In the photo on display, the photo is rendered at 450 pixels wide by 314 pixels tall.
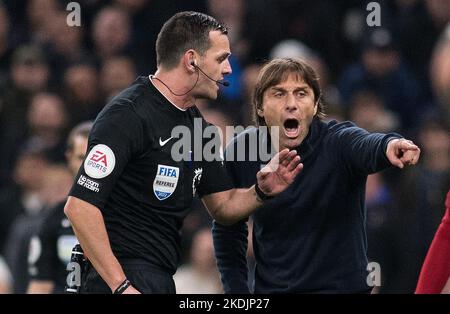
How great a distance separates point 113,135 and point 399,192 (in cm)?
346

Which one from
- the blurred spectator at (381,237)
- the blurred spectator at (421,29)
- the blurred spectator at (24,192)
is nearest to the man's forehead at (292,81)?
the blurred spectator at (381,237)

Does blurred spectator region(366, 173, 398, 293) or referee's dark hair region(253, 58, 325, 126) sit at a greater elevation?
referee's dark hair region(253, 58, 325, 126)

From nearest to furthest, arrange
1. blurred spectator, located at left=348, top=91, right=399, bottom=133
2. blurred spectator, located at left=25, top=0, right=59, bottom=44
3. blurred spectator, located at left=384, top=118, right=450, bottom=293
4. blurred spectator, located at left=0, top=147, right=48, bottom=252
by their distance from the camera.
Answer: blurred spectator, located at left=384, top=118, right=450, bottom=293 < blurred spectator, located at left=348, top=91, right=399, bottom=133 < blurred spectator, located at left=0, top=147, right=48, bottom=252 < blurred spectator, located at left=25, top=0, right=59, bottom=44

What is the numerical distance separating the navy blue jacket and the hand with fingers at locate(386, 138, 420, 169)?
1.14 feet

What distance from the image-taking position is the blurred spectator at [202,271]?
285 inches

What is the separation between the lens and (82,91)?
9.19 m

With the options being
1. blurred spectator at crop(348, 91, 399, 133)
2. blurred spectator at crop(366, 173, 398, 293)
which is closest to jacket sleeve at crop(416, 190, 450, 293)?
blurred spectator at crop(366, 173, 398, 293)

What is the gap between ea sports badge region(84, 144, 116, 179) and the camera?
4555 millimetres

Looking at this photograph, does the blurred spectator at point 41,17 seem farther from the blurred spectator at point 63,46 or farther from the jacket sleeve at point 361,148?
the jacket sleeve at point 361,148

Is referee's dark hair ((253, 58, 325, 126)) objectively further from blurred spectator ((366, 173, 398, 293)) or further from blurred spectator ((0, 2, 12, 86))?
blurred spectator ((0, 2, 12, 86))

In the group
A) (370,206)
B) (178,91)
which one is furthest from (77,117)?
(178,91)

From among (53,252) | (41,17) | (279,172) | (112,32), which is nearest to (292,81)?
(279,172)

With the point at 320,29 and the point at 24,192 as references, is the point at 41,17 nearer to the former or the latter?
the point at 24,192

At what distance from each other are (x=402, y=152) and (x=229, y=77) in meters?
4.44
